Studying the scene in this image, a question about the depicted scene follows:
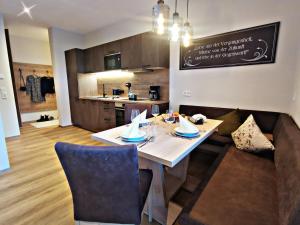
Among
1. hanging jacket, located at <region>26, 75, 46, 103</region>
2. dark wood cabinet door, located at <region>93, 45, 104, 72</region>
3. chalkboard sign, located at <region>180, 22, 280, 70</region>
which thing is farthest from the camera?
hanging jacket, located at <region>26, 75, 46, 103</region>

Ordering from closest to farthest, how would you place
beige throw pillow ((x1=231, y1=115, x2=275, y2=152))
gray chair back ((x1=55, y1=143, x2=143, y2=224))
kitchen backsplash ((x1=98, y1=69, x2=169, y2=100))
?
gray chair back ((x1=55, y1=143, x2=143, y2=224)), beige throw pillow ((x1=231, y1=115, x2=275, y2=152)), kitchen backsplash ((x1=98, y1=69, x2=169, y2=100))

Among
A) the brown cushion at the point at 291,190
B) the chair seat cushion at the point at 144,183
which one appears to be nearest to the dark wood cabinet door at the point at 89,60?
the chair seat cushion at the point at 144,183

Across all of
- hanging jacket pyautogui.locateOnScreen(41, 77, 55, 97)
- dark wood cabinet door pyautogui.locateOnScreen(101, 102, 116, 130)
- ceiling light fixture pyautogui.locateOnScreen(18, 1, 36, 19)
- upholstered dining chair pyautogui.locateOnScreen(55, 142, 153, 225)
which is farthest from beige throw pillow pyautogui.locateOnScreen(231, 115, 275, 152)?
hanging jacket pyautogui.locateOnScreen(41, 77, 55, 97)

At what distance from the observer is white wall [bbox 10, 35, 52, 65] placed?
4949 millimetres

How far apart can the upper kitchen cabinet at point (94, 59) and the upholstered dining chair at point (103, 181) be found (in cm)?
356

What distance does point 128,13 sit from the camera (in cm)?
345

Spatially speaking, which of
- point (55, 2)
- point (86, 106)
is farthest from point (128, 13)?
point (86, 106)

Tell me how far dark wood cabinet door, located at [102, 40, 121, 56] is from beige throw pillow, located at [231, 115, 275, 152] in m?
2.93

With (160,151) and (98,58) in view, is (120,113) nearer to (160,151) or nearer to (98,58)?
(98,58)

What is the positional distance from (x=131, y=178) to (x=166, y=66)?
2647 millimetres

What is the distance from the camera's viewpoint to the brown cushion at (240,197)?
Answer: 2.92ft

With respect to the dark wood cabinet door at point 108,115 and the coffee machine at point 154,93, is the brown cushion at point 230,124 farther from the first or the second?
the dark wood cabinet door at point 108,115

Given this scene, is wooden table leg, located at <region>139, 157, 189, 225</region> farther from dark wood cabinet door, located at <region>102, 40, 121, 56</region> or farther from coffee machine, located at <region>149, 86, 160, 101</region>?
dark wood cabinet door, located at <region>102, 40, 121, 56</region>

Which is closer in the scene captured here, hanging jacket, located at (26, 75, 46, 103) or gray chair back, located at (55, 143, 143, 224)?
gray chair back, located at (55, 143, 143, 224)
